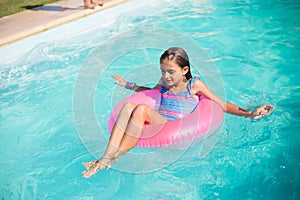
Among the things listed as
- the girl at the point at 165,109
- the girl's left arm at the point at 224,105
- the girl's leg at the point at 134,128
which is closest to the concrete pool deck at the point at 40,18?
the girl at the point at 165,109

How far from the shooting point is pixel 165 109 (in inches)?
141

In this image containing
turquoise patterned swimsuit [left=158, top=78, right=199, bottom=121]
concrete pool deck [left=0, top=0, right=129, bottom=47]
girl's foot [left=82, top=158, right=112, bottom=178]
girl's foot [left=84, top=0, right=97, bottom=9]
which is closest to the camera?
girl's foot [left=82, top=158, right=112, bottom=178]

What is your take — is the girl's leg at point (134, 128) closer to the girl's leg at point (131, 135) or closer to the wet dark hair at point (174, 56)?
the girl's leg at point (131, 135)

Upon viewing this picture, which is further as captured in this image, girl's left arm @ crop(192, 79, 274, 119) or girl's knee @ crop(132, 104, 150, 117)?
girl's left arm @ crop(192, 79, 274, 119)

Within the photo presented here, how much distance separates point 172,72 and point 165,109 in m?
0.46

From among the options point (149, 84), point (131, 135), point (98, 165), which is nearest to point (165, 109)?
point (131, 135)

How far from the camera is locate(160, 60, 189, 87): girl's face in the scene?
328 cm

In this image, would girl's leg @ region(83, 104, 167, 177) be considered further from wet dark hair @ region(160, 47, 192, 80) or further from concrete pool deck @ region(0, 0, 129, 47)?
concrete pool deck @ region(0, 0, 129, 47)

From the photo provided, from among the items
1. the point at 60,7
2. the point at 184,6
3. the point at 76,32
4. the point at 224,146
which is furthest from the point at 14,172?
the point at 184,6

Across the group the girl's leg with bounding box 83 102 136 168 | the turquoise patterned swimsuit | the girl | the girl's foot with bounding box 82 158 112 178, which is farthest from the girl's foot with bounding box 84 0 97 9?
the girl's foot with bounding box 82 158 112 178

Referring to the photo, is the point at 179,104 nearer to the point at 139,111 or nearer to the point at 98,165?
the point at 139,111

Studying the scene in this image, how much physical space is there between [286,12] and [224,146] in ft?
17.1

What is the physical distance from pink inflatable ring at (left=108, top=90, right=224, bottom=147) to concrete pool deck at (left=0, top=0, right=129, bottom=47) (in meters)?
3.98

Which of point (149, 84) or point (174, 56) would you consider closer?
point (174, 56)
